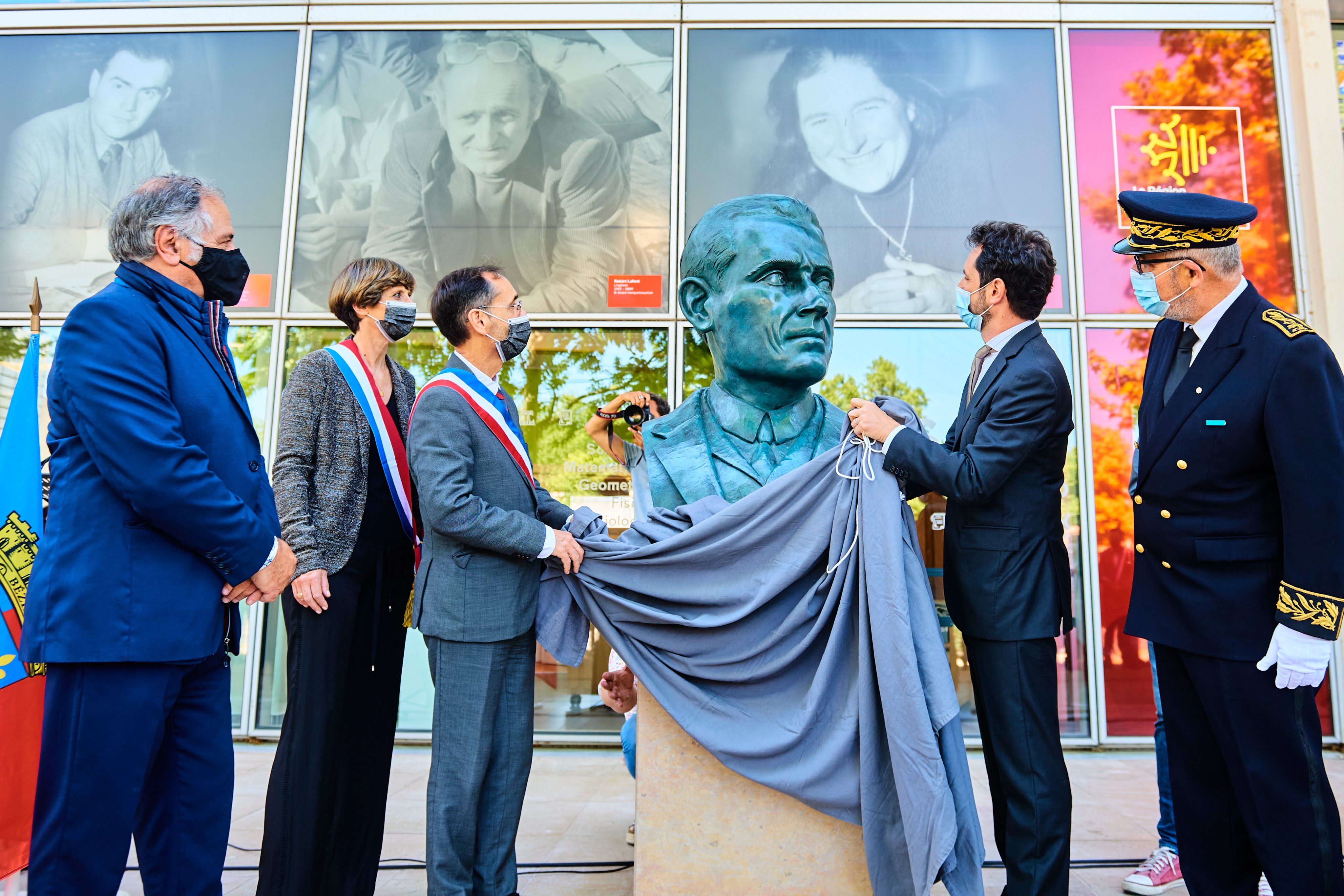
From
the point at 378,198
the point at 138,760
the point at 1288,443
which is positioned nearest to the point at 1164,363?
the point at 1288,443

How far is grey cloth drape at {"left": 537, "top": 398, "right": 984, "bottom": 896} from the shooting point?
2.09 meters

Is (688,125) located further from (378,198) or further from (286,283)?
(286,283)

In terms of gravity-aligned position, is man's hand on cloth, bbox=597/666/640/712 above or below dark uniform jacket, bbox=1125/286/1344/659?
below

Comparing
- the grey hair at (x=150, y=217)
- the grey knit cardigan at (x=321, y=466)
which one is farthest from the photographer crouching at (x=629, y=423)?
the grey hair at (x=150, y=217)

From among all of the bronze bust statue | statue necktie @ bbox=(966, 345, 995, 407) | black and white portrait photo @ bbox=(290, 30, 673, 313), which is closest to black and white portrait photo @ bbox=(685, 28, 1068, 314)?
black and white portrait photo @ bbox=(290, 30, 673, 313)

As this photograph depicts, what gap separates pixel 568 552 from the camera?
2.33 m

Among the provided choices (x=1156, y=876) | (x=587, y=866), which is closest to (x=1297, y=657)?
(x=1156, y=876)

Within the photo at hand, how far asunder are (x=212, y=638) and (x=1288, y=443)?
101 inches

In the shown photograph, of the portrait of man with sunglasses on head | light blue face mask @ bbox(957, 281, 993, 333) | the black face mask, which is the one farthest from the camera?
the portrait of man with sunglasses on head

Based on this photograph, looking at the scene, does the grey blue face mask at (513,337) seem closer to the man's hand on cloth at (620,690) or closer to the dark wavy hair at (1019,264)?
the man's hand on cloth at (620,690)

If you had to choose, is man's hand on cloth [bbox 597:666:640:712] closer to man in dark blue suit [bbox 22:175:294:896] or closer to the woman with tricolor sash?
the woman with tricolor sash

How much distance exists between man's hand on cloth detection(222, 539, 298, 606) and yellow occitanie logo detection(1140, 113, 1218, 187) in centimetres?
567

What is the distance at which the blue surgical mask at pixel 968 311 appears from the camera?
2691mm

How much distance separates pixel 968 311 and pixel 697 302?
0.83 m
